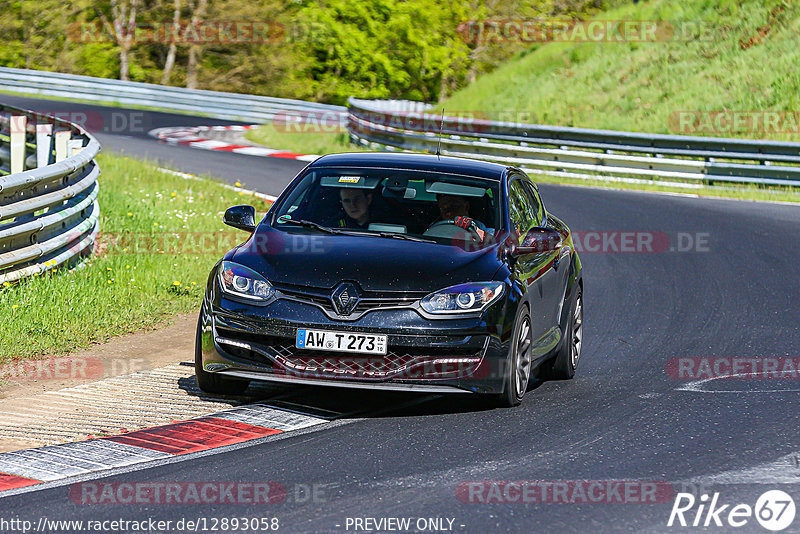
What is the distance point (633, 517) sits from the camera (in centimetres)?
529

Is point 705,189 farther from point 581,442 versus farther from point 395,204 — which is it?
point 581,442

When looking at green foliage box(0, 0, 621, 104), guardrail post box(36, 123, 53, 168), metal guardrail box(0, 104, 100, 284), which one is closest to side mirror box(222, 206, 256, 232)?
Answer: metal guardrail box(0, 104, 100, 284)

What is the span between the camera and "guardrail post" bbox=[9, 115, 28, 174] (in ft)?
51.4

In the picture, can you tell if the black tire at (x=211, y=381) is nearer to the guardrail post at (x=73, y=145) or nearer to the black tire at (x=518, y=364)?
the black tire at (x=518, y=364)

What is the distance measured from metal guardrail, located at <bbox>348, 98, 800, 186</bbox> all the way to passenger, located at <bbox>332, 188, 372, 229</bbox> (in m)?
13.3

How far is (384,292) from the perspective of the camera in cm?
710

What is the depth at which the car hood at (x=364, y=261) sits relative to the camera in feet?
23.5

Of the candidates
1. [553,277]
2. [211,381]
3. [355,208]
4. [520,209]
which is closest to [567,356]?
[553,277]

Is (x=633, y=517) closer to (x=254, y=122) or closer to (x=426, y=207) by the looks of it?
(x=426, y=207)

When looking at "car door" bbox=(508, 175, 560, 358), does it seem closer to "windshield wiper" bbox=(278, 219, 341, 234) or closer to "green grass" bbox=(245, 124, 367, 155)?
"windshield wiper" bbox=(278, 219, 341, 234)

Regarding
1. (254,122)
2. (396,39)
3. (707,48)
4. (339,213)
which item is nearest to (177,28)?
(396,39)

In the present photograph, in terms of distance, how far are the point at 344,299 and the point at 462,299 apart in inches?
27.4

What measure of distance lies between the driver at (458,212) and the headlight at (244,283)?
148 centimetres

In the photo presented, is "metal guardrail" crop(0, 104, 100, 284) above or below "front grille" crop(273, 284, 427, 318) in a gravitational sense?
below
